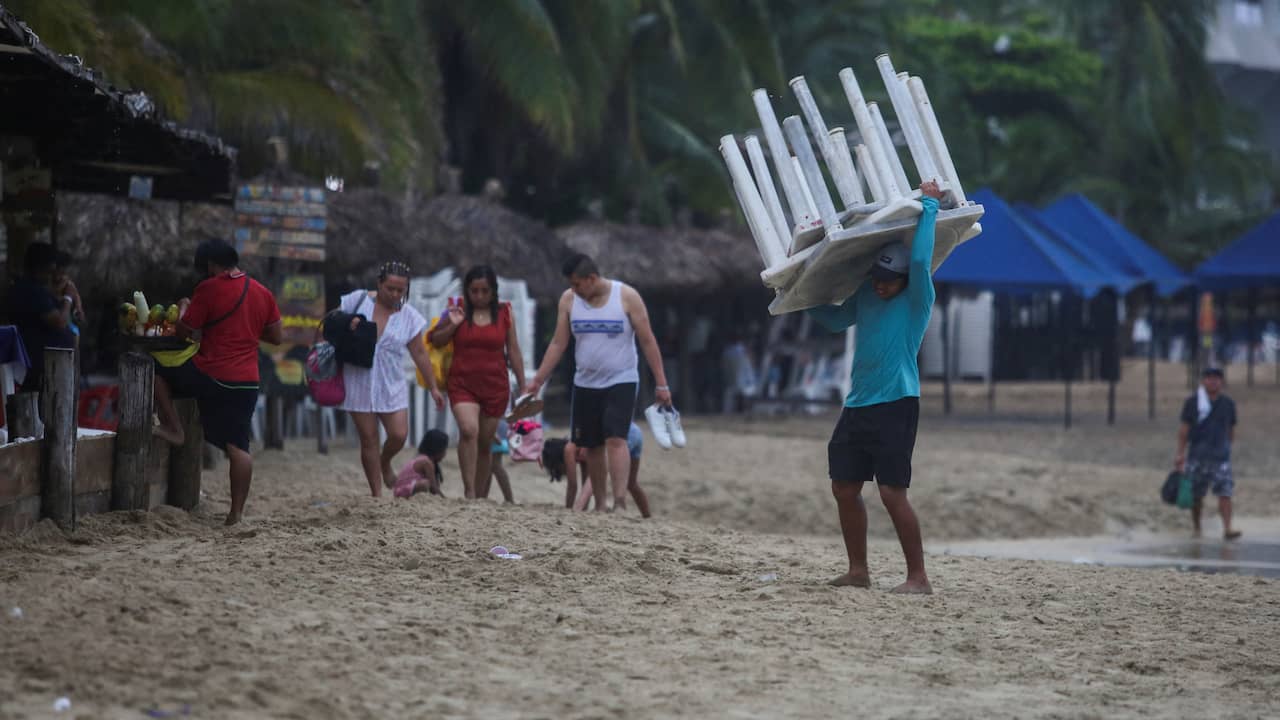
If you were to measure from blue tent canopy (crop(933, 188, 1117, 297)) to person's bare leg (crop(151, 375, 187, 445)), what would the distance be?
14.3m

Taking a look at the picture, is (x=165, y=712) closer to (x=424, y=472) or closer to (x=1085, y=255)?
(x=424, y=472)

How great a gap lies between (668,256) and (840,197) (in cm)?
1538

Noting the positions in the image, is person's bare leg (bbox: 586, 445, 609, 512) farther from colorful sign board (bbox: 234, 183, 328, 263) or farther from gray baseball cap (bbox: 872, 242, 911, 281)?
colorful sign board (bbox: 234, 183, 328, 263)

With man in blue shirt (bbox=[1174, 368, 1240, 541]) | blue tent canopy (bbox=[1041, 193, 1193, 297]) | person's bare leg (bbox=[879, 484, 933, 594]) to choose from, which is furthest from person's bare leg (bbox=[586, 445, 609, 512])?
blue tent canopy (bbox=[1041, 193, 1193, 297])

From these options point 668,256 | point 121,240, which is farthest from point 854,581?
point 668,256

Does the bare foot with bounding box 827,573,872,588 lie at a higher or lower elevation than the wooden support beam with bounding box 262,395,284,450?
lower

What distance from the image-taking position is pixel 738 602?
6.56 meters

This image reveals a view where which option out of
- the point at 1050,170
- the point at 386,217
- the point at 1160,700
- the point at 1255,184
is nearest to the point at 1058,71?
the point at 1050,170

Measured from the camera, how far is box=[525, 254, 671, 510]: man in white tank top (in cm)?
918

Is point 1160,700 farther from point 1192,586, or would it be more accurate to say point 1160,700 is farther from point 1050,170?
point 1050,170

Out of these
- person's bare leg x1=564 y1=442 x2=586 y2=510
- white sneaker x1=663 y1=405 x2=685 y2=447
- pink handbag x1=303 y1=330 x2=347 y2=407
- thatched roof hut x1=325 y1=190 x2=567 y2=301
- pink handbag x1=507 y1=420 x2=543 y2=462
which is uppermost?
thatched roof hut x1=325 y1=190 x2=567 y2=301

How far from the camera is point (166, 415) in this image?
8219 mm

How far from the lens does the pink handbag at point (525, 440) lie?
10180mm

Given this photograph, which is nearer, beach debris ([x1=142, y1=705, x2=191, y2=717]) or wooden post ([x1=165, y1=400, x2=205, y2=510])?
beach debris ([x1=142, y1=705, x2=191, y2=717])
